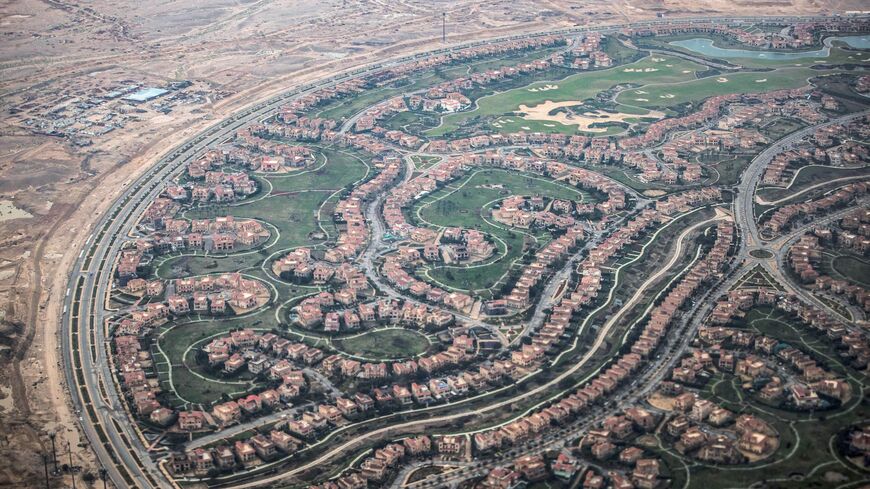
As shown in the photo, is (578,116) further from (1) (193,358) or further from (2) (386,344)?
(1) (193,358)

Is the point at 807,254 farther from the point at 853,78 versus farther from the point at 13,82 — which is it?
the point at 13,82

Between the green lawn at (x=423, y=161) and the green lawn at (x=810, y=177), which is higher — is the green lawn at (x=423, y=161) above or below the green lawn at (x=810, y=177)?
above

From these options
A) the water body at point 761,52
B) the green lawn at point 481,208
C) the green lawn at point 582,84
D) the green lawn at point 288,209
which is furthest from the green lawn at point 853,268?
the water body at point 761,52

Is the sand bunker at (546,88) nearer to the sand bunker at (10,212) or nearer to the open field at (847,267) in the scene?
the open field at (847,267)

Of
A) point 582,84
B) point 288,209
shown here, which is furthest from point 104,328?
point 582,84

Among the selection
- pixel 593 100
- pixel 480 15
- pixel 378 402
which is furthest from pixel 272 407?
pixel 480 15

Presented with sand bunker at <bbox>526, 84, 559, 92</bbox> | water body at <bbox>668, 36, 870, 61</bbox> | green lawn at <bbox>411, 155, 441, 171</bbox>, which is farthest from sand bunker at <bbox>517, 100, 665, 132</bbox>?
water body at <bbox>668, 36, 870, 61</bbox>
